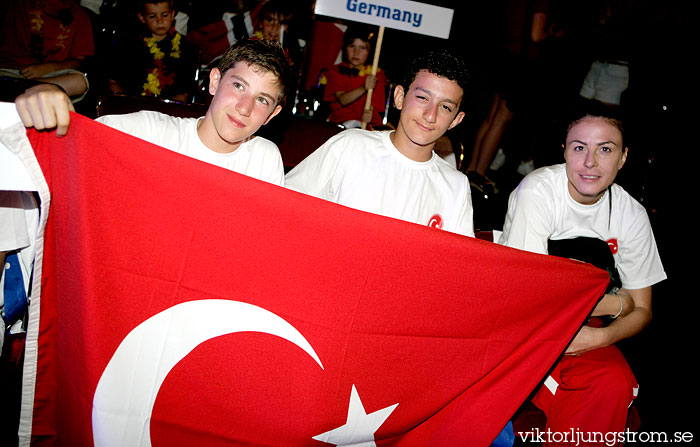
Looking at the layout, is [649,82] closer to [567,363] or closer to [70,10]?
[567,363]

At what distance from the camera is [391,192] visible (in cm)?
214

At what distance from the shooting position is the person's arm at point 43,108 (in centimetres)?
131

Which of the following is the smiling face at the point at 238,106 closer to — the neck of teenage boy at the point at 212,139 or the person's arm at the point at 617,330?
the neck of teenage boy at the point at 212,139

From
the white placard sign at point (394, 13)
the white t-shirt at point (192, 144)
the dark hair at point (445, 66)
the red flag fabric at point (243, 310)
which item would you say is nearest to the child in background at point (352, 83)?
the white placard sign at point (394, 13)

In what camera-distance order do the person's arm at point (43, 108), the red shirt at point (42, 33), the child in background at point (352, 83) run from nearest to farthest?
1. the person's arm at point (43, 108)
2. the red shirt at point (42, 33)
3. the child in background at point (352, 83)

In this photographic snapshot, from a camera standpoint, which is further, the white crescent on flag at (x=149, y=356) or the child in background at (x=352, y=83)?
the child in background at (x=352, y=83)

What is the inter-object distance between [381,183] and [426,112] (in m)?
0.36

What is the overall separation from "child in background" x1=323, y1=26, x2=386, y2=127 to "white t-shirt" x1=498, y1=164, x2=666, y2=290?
8.58 feet

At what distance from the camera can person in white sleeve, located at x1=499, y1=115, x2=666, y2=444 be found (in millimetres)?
1914

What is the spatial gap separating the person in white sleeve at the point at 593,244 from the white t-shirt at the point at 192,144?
3.58 ft

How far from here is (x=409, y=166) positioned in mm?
2172

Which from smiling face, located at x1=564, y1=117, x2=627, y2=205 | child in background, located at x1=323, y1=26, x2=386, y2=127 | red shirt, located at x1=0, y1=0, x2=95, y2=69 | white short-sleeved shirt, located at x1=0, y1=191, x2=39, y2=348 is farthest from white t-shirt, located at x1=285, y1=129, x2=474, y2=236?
red shirt, located at x1=0, y1=0, x2=95, y2=69

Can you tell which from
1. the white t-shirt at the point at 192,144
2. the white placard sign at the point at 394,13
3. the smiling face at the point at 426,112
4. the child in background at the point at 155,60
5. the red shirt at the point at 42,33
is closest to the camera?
the white t-shirt at the point at 192,144

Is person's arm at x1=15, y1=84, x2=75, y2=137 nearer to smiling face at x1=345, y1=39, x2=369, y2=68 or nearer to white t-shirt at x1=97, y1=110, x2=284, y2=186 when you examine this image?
white t-shirt at x1=97, y1=110, x2=284, y2=186
